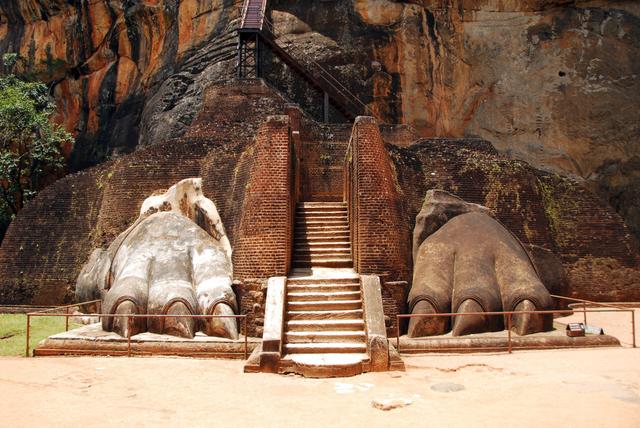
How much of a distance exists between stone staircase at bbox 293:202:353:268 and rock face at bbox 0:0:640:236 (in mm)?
13398

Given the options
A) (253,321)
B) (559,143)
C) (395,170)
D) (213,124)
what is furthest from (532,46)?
(253,321)

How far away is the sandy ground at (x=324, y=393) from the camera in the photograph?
634 cm

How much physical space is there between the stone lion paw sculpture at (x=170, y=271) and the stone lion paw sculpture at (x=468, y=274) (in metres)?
3.37

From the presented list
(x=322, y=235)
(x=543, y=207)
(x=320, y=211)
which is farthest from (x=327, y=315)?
(x=543, y=207)

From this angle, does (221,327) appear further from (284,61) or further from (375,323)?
(284,61)

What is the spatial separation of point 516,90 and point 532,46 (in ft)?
6.55

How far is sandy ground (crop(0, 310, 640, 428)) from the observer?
634 centimetres

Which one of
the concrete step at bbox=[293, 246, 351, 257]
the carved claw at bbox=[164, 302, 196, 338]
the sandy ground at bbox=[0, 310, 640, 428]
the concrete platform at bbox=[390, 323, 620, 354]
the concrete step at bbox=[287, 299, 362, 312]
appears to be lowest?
the sandy ground at bbox=[0, 310, 640, 428]

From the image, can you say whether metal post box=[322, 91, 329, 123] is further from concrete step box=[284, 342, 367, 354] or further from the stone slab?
concrete step box=[284, 342, 367, 354]

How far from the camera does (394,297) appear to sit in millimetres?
10898

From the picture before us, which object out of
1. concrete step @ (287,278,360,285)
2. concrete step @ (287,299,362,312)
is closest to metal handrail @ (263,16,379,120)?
concrete step @ (287,278,360,285)

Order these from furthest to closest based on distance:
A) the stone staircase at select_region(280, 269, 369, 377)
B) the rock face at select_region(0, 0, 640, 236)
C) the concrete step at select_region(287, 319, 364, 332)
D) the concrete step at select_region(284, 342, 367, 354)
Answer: the rock face at select_region(0, 0, 640, 236)
the concrete step at select_region(287, 319, 364, 332)
the concrete step at select_region(284, 342, 367, 354)
the stone staircase at select_region(280, 269, 369, 377)

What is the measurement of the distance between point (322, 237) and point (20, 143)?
1770 cm

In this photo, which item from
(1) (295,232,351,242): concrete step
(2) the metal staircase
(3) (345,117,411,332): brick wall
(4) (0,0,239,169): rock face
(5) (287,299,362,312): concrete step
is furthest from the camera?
(4) (0,0,239,169): rock face
